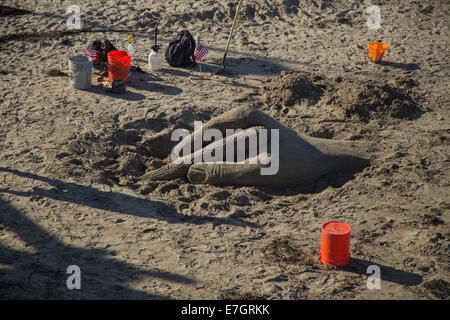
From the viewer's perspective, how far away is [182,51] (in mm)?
8859

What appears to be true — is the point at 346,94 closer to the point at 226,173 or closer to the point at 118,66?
the point at 226,173

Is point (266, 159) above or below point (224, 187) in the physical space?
above

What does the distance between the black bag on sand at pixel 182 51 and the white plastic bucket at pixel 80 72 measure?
58.7 inches

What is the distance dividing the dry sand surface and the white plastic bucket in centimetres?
22

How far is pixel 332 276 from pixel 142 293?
5.27ft

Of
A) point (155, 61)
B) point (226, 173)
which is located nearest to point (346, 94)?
point (226, 173)

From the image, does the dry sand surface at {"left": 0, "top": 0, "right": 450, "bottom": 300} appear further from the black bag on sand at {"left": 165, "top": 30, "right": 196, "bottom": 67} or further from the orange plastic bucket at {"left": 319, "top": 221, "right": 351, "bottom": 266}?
the black bag on sand at {"left": 165, "top": 30, "right": 196, "bottom": 67}

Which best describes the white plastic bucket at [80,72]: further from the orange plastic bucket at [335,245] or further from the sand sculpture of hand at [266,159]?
the orange plastic bucket at [335,245]

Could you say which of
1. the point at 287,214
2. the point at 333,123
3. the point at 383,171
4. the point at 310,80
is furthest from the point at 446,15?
the point at 287,214

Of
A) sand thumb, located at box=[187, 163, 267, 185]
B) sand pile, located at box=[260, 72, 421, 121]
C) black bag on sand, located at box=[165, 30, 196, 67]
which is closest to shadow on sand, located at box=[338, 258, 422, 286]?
sand thumb, located at box=[187, 163, 267, 185]

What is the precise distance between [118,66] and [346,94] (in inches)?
139

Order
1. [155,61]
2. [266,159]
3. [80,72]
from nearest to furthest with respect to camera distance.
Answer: [266,159] < [80,72] < [155,61]

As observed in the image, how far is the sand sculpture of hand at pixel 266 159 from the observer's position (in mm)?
5742

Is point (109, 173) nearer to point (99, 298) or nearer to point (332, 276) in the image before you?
point (99, 298)
